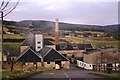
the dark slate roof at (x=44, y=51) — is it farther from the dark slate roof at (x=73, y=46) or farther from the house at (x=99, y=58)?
the house at (x=99, y=58)

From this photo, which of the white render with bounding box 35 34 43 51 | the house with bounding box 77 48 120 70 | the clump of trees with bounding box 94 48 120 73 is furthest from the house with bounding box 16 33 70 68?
the clump of trees with bounding box 94 48 120 73

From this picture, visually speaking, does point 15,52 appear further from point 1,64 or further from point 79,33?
point 79,33

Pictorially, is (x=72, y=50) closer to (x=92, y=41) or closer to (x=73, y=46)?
(x=73, y=46)

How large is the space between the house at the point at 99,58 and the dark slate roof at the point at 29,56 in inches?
23.8

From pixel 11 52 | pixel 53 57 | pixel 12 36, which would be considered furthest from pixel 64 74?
pixel 12 36

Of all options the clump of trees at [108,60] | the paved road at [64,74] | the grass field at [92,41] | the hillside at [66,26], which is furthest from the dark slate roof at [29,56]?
the clump of trees at [108,60]

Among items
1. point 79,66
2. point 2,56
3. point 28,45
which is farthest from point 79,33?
point 2,56

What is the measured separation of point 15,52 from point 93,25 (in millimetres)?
1158

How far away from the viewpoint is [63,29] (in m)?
3.31

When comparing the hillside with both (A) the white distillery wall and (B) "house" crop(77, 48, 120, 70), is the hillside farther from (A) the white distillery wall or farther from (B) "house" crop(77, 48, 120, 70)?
(A) the white distillery wall

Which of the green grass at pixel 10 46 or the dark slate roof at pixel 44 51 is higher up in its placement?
the green grass at pixel 10 46

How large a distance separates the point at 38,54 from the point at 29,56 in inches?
5.2

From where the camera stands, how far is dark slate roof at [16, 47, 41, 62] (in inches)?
129

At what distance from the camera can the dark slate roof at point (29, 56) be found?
3.28m
